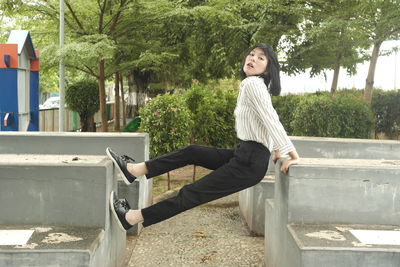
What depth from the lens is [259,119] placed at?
12.0 feet

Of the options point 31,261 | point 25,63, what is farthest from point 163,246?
point 25,63

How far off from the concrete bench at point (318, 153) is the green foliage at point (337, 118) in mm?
4027

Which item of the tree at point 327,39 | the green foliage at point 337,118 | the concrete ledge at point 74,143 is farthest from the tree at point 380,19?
the concrete ledge at point 74,143

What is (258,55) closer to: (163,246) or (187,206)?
(187,206)

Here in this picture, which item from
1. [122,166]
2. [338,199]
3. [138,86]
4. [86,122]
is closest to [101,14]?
[86,122]

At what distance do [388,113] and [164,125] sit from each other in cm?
802

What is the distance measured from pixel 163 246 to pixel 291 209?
2.25 m

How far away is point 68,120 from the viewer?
21.5m

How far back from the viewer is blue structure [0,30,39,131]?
11.6 m

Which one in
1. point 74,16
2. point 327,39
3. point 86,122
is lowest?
point 86,122

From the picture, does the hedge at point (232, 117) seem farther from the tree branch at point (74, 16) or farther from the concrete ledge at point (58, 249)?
the tree branch at point (74, 16)

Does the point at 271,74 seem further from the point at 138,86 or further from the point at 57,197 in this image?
the point at 138,86

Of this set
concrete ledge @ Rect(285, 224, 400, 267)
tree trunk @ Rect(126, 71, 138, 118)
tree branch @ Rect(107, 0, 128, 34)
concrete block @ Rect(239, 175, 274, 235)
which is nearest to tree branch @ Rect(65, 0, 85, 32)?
tree branch @ Rect(107, 0, 128, 34)

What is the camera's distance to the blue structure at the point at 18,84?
38.1 feet
